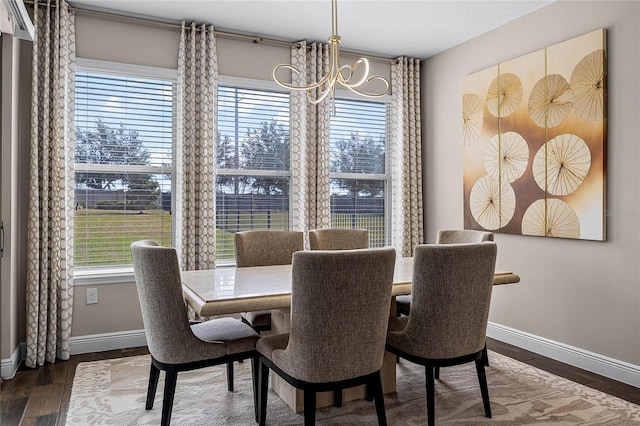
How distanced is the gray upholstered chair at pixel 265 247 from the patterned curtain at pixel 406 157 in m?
1.54

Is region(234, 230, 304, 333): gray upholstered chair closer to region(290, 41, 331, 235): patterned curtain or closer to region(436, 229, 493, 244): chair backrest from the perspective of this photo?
region(290, 41, 331, 235): patterned curtain

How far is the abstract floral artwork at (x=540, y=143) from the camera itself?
3.15 metres

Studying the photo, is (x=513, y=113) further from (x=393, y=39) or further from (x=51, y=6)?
(x=51, y=6)

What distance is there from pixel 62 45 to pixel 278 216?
2062mm

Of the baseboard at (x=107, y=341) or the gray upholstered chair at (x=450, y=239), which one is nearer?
the gray upholstered chair at (x=450, y=239)

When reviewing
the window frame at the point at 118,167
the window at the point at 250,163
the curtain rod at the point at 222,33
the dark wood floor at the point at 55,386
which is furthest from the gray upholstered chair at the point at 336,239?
the curtain rod at the point at 222,33

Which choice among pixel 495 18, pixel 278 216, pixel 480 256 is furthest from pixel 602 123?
pixel 278 216

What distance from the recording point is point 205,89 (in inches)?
151

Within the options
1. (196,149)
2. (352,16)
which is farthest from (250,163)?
(352,16)

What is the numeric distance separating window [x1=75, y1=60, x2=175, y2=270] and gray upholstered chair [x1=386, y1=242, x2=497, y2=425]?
235 centimetres

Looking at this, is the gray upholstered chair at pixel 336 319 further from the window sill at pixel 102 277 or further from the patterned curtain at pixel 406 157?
the patterned curtain at pixel 406 157

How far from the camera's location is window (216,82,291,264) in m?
4.07

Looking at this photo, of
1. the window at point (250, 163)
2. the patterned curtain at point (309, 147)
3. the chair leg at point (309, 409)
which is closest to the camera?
the chair leg at point (309, 409)

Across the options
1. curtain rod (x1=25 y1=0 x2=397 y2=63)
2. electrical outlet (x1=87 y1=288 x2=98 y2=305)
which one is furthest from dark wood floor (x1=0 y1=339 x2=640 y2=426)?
curtain rod (x1=25 y1=0 x2=397 y2=63)
